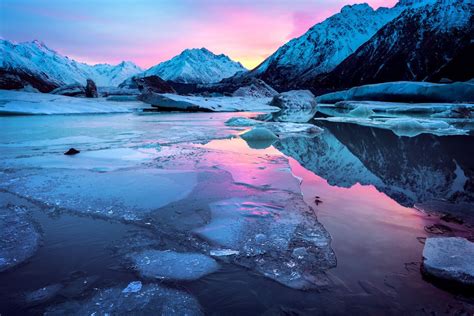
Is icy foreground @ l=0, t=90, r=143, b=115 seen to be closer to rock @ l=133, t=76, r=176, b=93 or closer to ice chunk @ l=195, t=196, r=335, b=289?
ice chunk @ l=195, t=196, r=335, b=289

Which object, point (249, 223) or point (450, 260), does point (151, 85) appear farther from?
point (450, 260)

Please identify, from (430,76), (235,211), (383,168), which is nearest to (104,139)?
(235,211)

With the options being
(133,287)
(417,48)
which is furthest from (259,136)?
(417,48)

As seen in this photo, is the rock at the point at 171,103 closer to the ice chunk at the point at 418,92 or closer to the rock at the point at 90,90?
the rock at the point at 90,90

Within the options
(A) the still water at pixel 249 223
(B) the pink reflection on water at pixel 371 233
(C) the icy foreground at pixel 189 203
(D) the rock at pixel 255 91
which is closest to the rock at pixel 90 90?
(D) the rock at pixel 255 91

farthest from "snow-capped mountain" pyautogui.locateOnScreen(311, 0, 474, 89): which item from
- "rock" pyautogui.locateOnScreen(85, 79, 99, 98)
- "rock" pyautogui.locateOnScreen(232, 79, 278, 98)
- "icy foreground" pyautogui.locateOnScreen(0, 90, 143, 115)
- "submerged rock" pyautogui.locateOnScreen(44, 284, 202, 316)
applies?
"submerged rock" pyautogui.locateOnScreen(44, 284, 202, 316)
